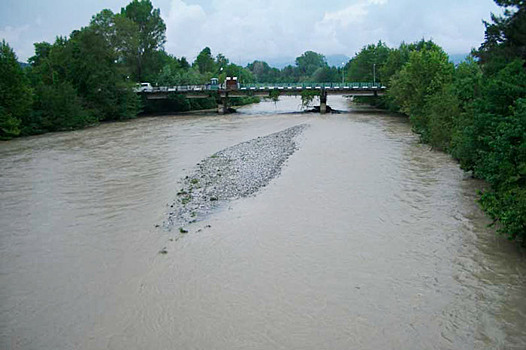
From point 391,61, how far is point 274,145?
43.2 metres

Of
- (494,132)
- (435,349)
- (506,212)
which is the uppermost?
(494,132)

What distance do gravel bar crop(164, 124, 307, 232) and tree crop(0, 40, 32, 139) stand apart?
23.6 meters

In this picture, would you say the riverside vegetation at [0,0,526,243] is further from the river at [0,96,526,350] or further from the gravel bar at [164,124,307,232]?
the gravel bar at [164,124,307,232]

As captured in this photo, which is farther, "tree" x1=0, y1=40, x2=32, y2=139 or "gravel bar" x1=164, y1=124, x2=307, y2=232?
"tree" x1=0, y1=40, x2=32, y2=139

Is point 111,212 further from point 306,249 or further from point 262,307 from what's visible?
point 262,307

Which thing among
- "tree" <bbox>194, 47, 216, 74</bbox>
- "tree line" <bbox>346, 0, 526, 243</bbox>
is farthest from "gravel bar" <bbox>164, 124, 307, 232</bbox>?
"tree" <bbox>194, 47, 216, 74</bbox>

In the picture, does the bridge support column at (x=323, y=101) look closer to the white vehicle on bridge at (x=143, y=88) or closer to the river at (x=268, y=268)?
the white vehicle on bridge at (x=143, y=88)

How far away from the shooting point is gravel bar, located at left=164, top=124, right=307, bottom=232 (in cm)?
1970

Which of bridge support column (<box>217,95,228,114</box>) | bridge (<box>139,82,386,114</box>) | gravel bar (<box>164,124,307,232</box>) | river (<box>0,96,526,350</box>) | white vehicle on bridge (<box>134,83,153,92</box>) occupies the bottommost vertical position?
river (<box>0,96,526,350</box>)

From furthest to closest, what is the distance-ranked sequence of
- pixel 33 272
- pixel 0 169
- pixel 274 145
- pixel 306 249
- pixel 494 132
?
→ 1. pixel 274 145
2. pixel 0 169
3. pixel 494 132
4. pixel 306 249
5. pixel 33 272

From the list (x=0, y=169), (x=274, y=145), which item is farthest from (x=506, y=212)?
(x=0, y=169)

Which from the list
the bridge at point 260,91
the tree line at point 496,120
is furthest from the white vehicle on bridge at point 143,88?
the tree line at point 496,120

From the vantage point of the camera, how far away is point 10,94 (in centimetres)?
4541

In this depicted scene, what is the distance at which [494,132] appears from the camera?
57.6 ft
